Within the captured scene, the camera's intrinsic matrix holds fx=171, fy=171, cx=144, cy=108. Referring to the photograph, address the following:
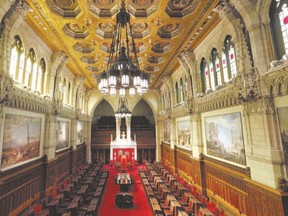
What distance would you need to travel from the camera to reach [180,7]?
22.7 feet

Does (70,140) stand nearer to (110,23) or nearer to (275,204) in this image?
(110,23)

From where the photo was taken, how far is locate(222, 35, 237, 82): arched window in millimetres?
6727

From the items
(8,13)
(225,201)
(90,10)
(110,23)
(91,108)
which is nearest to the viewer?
(8,13)

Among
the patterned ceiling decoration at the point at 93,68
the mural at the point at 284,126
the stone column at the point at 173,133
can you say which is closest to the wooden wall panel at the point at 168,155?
the stone column at the point at 173,133

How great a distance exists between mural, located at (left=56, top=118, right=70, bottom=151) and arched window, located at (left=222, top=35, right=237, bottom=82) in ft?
33.2

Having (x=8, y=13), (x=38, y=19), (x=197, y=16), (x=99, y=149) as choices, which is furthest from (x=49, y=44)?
(x=99, y=149)

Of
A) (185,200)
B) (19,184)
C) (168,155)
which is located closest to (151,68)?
(168,155)

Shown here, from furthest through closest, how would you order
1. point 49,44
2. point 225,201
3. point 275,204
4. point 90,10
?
point 49,44
point 225,201
point 90,10
point 275,204

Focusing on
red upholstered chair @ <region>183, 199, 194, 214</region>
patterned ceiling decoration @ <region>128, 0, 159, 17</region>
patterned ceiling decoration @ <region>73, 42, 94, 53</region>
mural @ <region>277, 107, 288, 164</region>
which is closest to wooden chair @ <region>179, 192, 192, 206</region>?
red upholstered chair @ <region>183, 199, 194, 214</region>

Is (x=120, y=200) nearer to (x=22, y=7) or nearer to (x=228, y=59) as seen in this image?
(x=228, y=59)

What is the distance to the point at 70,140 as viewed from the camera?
13.8 m

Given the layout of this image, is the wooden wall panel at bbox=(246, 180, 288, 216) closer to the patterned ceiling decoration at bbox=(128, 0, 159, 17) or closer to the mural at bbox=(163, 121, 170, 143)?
the patterned ceiling decoration at bbox=(128, 0, 159, 17)

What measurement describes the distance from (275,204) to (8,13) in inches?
393

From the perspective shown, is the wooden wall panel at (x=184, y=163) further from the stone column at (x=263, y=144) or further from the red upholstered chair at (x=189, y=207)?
the stone column at (x=263, y=144)
